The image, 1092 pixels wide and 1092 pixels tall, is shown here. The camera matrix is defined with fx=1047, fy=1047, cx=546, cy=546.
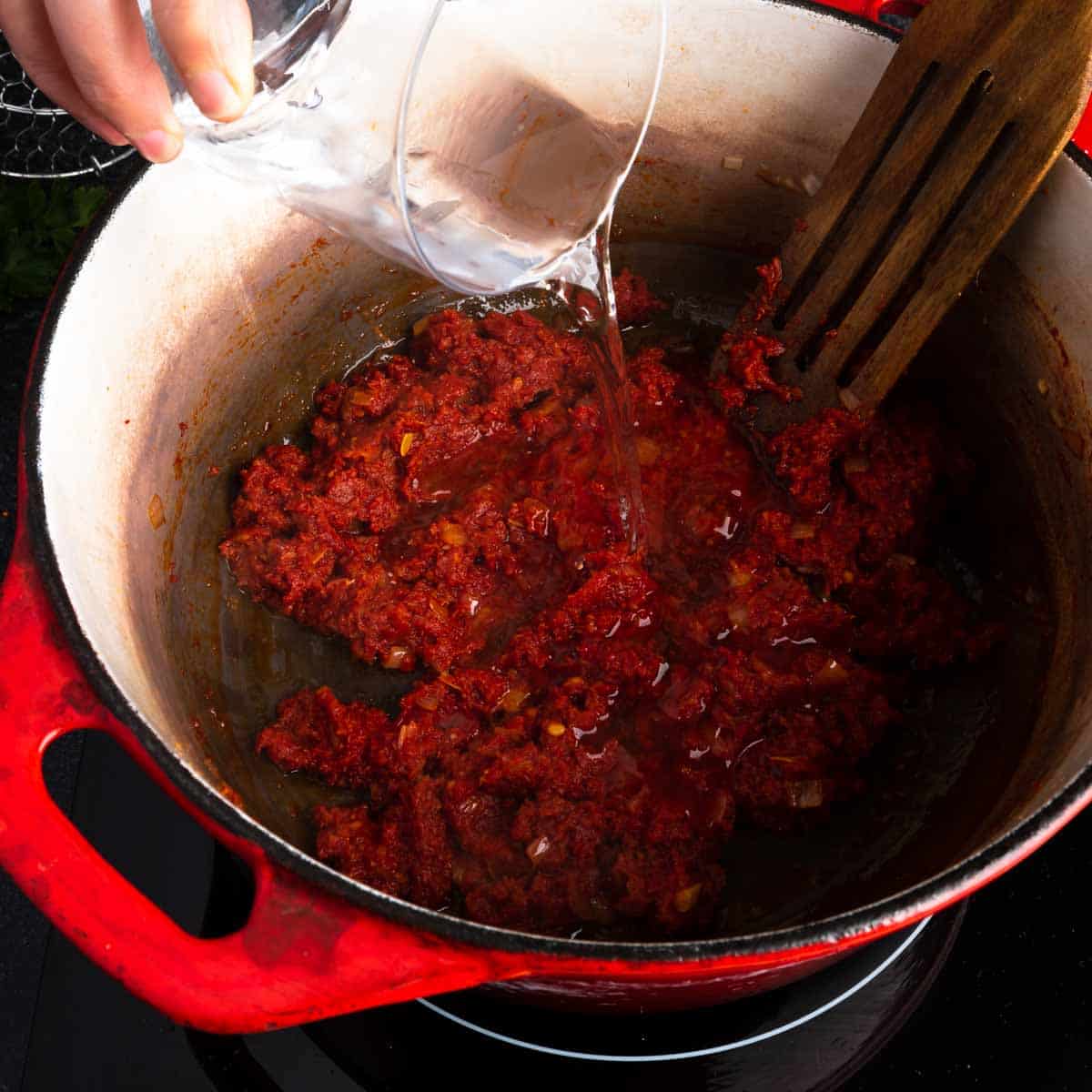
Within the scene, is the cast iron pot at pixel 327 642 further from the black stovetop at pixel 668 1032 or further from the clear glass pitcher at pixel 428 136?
the clear glass pitcher at pixel 428 136

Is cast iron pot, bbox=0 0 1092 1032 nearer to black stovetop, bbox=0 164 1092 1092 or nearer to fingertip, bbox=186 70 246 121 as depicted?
black stovetop, bbox=0 164 1092 1092

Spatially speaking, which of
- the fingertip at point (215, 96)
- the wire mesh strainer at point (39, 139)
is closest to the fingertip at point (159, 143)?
the fingertip at point (215, 96)

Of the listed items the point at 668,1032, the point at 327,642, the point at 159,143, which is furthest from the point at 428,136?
the point at 668,1032

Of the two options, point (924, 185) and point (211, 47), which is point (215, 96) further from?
point (924, 185)

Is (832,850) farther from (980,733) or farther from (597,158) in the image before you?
(597,158)

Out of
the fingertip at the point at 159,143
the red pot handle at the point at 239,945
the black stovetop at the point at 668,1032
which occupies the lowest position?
the black stovetop at the point at 668,1032

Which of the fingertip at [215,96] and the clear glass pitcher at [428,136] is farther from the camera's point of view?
the clear glass pitcher at [428,136]
